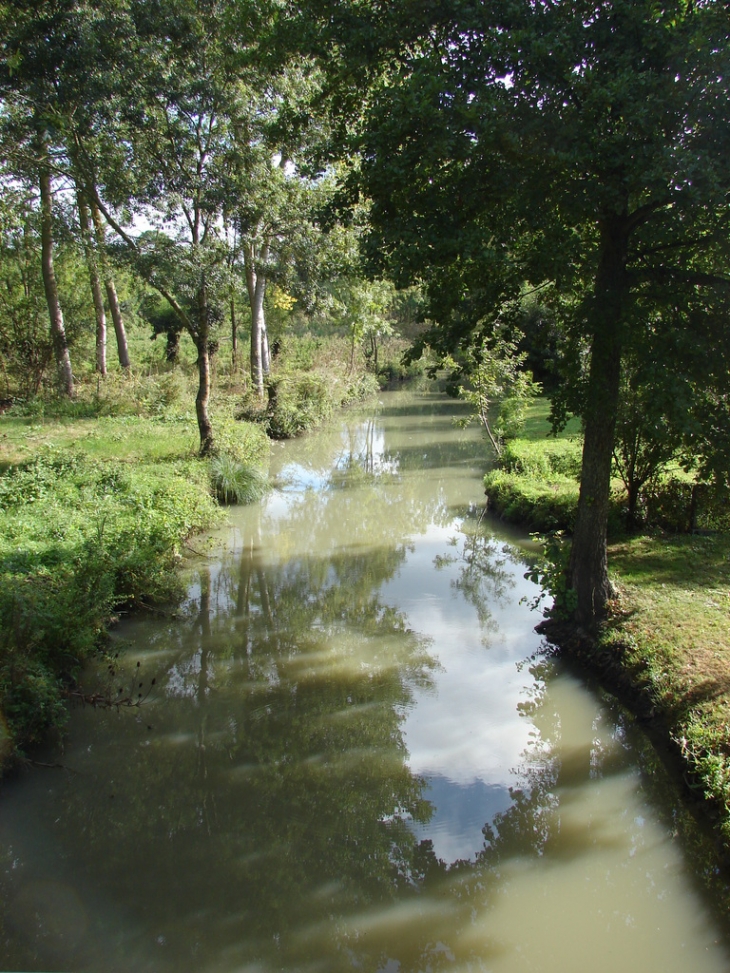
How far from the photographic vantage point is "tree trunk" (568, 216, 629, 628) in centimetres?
656

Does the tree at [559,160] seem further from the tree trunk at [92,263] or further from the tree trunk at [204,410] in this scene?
the tree trunk at [204,410]

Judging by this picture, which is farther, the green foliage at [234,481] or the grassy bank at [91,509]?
the green foliage at [234,481]

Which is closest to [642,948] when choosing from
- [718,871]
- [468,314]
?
[718,871]

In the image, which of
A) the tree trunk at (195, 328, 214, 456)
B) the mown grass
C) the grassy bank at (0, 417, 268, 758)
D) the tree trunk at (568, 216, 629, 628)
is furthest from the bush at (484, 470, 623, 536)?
the tree trunk at (195, 328, 214, 456)

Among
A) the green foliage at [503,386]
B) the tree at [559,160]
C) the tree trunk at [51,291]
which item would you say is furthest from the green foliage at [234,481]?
the tree at [559,160]

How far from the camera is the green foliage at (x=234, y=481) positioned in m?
14.6

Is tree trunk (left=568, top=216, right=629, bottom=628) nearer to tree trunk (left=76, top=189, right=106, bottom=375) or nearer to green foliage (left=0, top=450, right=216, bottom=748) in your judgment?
green foliage (left=0, top=450, right=216, bottom=748)

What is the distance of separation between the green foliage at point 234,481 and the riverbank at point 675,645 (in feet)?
22.1

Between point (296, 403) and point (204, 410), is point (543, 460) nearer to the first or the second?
point (204, 410)

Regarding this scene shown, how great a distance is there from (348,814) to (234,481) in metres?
9.90

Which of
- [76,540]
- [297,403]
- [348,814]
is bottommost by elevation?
[348,814]

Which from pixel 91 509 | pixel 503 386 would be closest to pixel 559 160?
pixel 91 509

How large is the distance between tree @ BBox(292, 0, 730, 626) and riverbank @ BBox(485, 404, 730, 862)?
7.76 ft

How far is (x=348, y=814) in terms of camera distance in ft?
18.2
